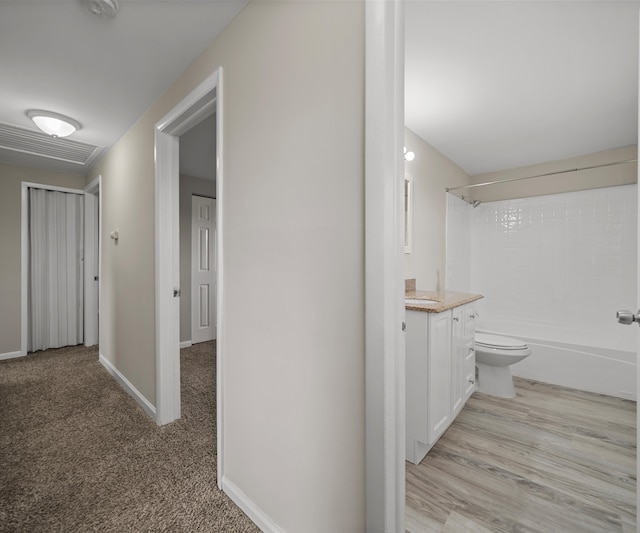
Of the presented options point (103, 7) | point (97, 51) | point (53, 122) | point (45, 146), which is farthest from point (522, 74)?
point (45, 146)

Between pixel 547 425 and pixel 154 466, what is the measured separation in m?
2.61

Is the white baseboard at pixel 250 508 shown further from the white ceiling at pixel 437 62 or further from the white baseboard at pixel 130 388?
the white ceiling at pixel 437 62

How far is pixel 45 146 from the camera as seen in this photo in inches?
117

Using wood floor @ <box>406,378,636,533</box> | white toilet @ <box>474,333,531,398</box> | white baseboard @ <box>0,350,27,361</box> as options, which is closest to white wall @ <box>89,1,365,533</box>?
wood floor @ <box>406,378,636,533</box>

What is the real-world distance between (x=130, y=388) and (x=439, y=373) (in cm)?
253

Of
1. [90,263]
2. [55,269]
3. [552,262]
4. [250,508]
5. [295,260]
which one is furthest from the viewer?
[90,263]

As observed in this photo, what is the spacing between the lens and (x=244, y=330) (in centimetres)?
139

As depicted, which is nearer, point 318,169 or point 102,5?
point 318,169

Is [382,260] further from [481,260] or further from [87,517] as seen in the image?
[481,260]

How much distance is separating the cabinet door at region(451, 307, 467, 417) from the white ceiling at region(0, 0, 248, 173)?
2.13 metres

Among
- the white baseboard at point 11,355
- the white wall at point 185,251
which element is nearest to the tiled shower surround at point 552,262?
the white wall at point 185,251

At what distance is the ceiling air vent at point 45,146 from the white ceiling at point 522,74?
3186mm

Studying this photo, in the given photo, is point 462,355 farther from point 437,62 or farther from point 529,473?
point 437,62

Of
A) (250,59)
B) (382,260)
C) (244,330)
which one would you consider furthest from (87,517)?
(250,59)
